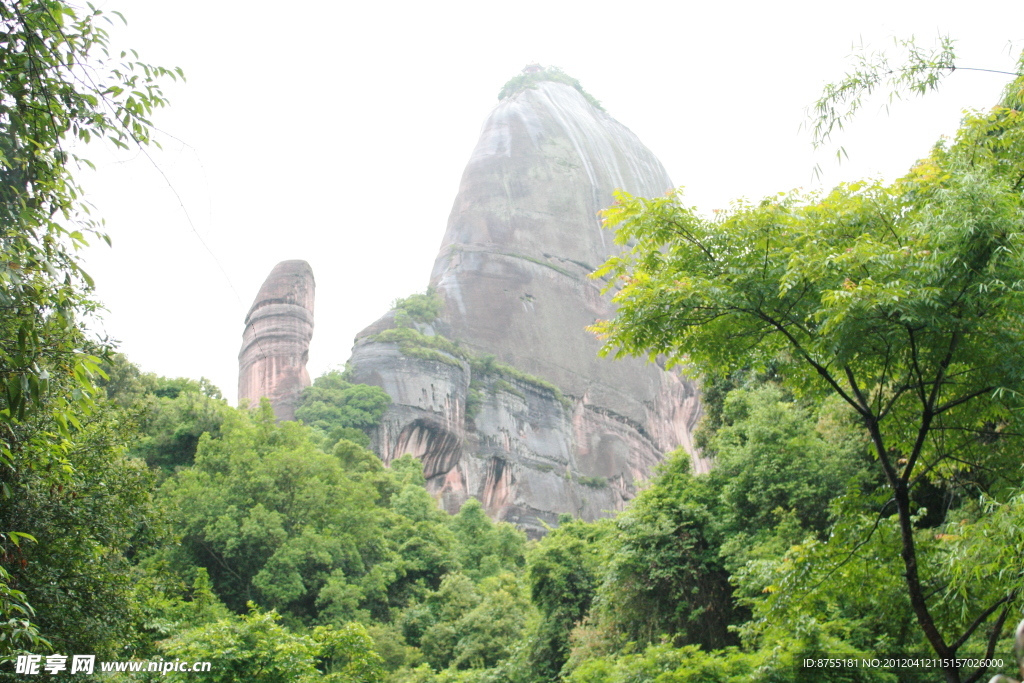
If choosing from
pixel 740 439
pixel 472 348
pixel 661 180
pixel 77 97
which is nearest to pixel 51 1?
pixel 77 97

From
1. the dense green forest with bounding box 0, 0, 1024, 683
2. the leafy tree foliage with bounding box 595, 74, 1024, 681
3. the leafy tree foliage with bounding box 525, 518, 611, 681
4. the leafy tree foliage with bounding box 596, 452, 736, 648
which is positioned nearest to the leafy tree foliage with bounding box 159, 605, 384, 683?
the dense green forest with bounding box 0, 0, 1024, 683

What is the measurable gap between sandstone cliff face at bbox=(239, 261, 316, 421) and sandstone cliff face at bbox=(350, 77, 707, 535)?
11.2ft

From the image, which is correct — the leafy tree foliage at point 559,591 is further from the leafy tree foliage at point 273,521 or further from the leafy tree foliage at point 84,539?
the leafy tree foliage at point 84,539

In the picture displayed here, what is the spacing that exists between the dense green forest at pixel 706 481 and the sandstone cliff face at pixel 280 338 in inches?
871

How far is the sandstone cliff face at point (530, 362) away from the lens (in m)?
43.1

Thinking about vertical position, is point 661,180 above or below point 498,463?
above

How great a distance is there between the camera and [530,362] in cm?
5053

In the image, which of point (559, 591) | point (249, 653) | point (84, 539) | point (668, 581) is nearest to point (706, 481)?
point (668, 581)

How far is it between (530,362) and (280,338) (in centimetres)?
1536

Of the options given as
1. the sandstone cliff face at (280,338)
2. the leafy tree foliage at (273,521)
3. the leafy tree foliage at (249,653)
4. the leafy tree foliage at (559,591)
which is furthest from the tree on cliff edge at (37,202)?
the sandstone cliff face at (280,338)

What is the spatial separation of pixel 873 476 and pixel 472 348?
1453 inches

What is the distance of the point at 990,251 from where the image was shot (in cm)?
501

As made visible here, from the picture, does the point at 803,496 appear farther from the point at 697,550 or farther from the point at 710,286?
the point at 710,286

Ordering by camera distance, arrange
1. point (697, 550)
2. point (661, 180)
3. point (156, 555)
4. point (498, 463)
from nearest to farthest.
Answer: point (697, 550) < point (156, 555) < point (498, 463) < point (661, 180)
